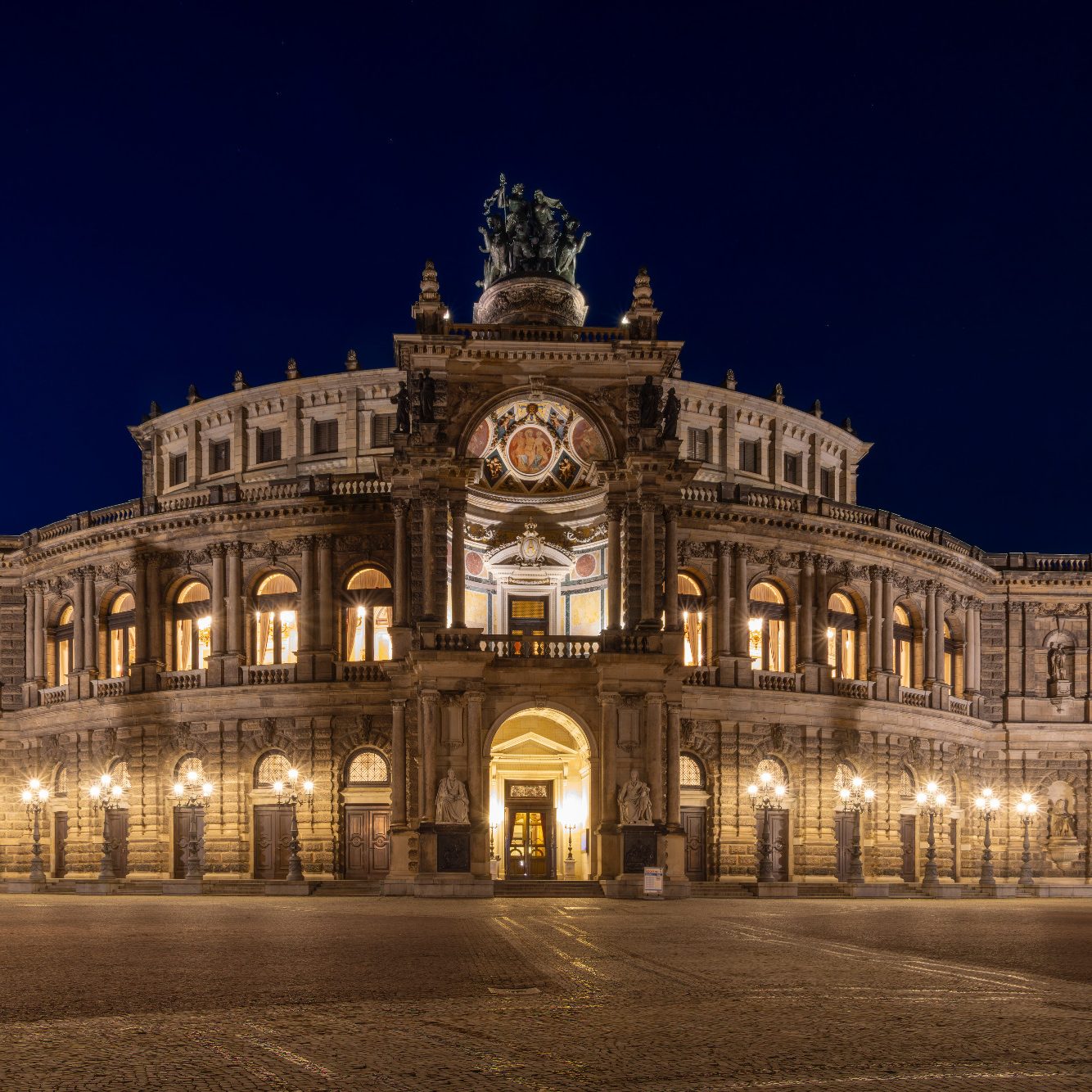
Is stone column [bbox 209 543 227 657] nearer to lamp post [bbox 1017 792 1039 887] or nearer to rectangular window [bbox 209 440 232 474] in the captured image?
rectangular window [bbox 209 440 232 474]

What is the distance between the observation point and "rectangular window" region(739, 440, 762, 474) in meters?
67.5

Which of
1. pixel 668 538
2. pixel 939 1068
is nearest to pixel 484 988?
pixel 939 1068

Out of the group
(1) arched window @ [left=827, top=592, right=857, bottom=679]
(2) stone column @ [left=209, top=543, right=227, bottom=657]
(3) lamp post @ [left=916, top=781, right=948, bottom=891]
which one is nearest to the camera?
(3) lamp post @ [left=916, top=781, right=948, bottom=891]

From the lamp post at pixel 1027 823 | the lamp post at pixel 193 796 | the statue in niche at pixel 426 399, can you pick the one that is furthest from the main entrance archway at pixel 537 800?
the lamp post at pixel 1027 823

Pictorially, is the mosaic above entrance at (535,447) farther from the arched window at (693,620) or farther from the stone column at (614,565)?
the arched window at (693,620)

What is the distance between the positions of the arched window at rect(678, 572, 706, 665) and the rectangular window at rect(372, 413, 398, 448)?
53.0 feet

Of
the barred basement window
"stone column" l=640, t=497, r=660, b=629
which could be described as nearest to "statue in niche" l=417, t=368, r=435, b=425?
"stone column" l=640, t=497, r=660, b=629

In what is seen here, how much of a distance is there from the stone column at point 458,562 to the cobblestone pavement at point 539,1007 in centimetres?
1879

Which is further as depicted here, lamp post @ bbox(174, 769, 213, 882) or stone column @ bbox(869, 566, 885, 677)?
stone column @ bbox(869, 566, 885, 677)

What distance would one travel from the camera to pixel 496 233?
57.0m

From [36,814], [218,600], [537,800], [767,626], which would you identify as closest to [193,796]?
[36,814]

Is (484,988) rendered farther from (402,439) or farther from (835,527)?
(835,527)

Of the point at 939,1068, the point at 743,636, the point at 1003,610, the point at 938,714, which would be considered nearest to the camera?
the point at 939,1068

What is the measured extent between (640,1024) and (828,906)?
27.5 meters
